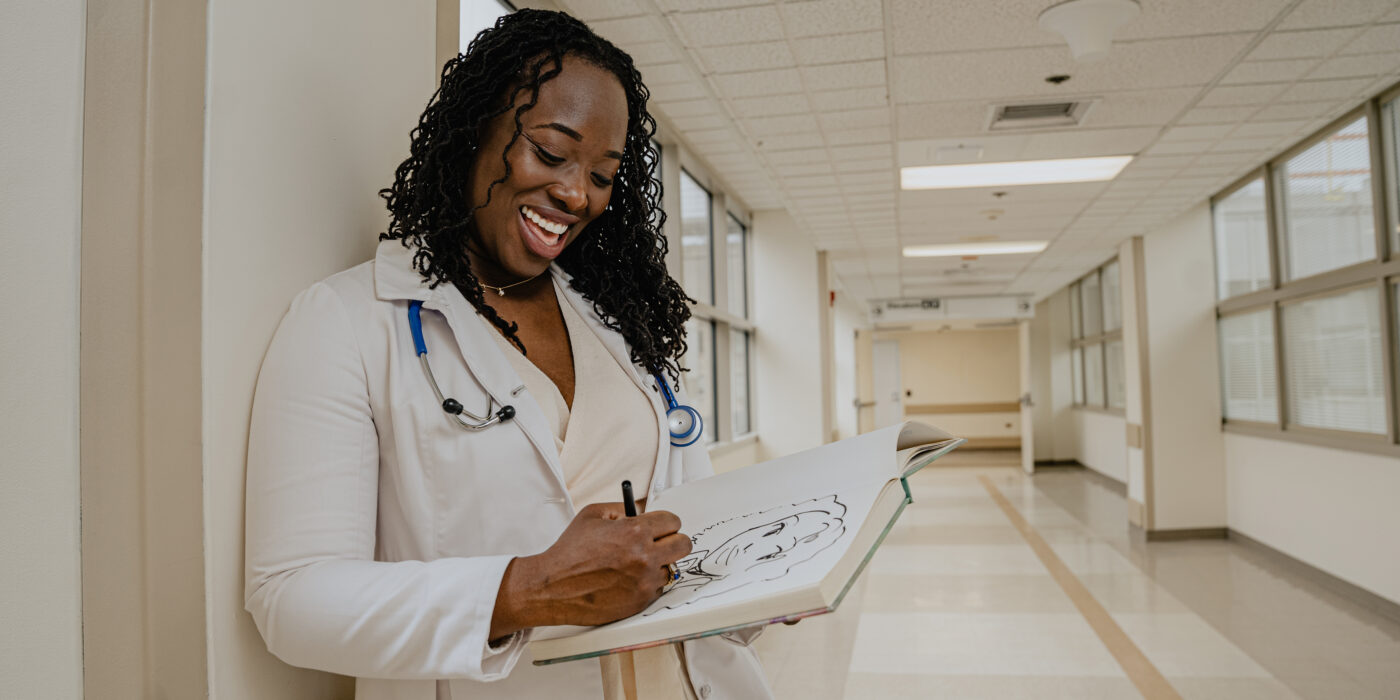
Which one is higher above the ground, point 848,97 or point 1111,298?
point 848,97

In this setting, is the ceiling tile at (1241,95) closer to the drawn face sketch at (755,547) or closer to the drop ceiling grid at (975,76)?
the drop ceiling grid at (975,76)

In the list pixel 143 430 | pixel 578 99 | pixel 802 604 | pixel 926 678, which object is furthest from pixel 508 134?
pixel 926 678

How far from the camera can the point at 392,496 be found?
36.5 inches

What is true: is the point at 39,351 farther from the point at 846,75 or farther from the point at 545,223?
the point at 846,75

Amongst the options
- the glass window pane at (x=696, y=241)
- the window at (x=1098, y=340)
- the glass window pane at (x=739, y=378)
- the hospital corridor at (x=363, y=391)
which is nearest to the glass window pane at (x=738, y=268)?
the glass window pane at (x=739, y=378)

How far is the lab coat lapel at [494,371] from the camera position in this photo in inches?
37.6

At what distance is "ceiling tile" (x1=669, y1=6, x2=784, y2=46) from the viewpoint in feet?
11.0

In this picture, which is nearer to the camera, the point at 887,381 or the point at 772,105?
the point at 772,105

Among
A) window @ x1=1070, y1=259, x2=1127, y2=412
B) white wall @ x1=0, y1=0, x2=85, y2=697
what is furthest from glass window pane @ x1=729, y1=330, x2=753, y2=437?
white wall @ x1=0, y1=0, x2=85, y2=697

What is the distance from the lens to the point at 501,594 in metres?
0.78

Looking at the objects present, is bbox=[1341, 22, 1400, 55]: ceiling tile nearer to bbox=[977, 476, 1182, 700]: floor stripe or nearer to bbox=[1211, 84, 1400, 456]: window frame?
bbox=[1211, 84, 1400, 456]: window frame

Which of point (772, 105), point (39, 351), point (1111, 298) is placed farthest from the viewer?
point (1111, 298)

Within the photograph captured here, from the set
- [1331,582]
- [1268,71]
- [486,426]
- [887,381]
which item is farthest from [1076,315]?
[486,426]

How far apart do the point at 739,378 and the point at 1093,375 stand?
8051mm
